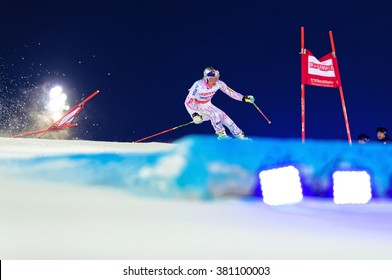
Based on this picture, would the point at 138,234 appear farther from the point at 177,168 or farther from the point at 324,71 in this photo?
the point at 324,71

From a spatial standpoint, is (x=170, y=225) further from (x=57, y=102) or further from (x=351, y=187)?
(x=57, y=102)

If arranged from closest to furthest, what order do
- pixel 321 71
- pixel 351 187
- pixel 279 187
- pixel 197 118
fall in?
pixel 279 187 → pixel 351 187 → pixel 197 118 → pixel 321 71

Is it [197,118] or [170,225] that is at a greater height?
[197,118]

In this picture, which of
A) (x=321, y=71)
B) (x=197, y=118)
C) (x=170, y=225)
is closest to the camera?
(x=170, y=225)

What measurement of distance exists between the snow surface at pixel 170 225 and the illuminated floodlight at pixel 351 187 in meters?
0.06

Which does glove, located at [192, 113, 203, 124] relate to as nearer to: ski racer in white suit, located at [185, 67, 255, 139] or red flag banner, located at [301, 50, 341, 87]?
→ ski racer in white suit, located at [185, 67, 255, 139]

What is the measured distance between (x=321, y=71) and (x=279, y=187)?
3.76 m

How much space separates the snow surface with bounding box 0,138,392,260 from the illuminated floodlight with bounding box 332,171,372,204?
6 cm

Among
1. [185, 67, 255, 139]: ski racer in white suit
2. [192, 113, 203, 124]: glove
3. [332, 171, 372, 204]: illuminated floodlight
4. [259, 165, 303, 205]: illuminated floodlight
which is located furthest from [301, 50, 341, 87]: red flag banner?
[259, 165, 303, 205]: illuminated floodlight

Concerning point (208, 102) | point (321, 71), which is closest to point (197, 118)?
point (208, 102)

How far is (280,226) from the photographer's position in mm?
1839

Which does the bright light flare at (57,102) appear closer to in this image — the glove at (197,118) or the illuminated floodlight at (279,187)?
the glove at (197,118)

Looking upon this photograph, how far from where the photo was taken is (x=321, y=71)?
5.80 metres

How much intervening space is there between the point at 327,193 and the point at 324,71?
3583 millimetres
